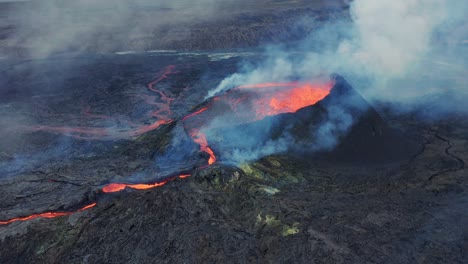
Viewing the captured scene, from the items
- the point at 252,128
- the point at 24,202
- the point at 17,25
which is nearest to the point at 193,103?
the point at 252,128

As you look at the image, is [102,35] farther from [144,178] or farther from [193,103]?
[144,178]

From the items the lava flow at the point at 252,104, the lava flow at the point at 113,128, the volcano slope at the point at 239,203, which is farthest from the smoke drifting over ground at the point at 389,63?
the lava flow at the point at 113,128

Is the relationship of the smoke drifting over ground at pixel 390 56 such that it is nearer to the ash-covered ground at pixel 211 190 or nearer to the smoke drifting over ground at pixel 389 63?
the smoke drifting over ground at pixel 389 63

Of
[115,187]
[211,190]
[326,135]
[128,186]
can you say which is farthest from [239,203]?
[326,135]

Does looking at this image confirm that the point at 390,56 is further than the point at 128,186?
Yes

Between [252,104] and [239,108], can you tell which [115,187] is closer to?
[239,108]

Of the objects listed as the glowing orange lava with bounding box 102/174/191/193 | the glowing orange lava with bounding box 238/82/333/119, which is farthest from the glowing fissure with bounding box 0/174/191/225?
the glowing orange lava with bounding box 238/82/333/119

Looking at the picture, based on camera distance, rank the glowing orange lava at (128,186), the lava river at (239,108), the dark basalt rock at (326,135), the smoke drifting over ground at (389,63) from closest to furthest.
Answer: the glowing orange lava at (128,186), the dark basalt rock at (326,135), the lava river at (239,108), the smoke drifting over ground at (389,63)
